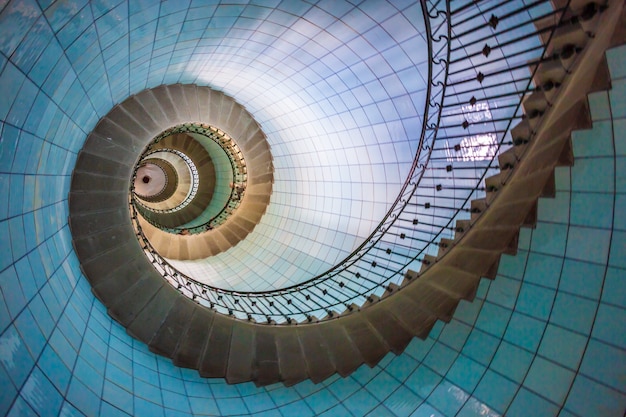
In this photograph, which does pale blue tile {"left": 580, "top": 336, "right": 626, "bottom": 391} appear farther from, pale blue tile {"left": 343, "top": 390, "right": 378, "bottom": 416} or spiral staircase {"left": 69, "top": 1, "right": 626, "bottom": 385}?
pale blue tile {"left": 343, "top": 390, "right": 378, "bottom": 416}

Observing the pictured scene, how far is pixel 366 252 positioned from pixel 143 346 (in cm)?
471

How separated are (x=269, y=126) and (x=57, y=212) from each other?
279 inches

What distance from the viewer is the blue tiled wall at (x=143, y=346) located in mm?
3748

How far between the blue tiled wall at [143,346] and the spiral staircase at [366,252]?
40 cm

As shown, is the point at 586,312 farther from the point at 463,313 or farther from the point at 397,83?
the point at 397,83

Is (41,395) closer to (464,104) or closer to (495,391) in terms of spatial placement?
(495,391)

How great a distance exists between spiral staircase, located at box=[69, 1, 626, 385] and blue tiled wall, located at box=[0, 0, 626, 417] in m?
0.40

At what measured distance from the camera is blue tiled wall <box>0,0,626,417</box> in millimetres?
3748

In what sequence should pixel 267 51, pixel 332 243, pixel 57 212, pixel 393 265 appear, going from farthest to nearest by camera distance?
pixel 332 243 → pixel 393 265 → pixel 267 51 → pixel 57 212

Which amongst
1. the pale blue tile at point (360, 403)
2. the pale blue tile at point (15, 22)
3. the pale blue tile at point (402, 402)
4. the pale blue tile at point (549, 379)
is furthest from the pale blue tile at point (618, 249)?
the pale blue tile at point (15, 22)

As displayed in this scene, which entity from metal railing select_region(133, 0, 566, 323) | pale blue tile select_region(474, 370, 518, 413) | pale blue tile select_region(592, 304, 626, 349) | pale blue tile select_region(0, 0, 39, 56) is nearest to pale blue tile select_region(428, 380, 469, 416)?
pale blue tile select_region(474, 370, 518, 413)

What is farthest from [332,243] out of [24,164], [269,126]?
[24,164]

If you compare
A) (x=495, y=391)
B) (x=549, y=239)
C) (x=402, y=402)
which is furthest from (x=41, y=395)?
(x=549, y=239)

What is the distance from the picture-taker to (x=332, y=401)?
7410mm
